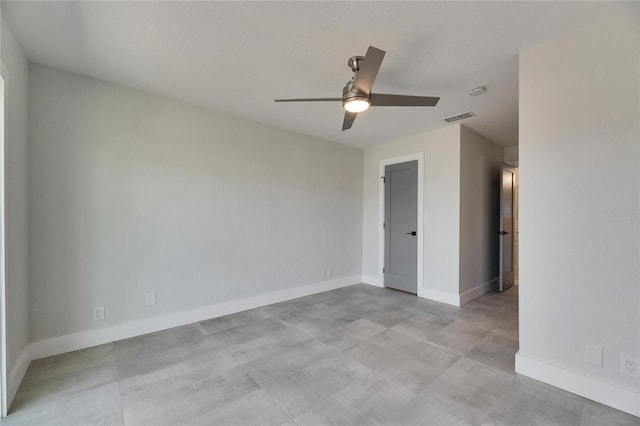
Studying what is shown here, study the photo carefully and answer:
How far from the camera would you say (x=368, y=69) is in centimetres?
182

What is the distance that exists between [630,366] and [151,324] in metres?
3.92

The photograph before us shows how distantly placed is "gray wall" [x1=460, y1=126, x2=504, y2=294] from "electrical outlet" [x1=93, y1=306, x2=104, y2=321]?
425cm

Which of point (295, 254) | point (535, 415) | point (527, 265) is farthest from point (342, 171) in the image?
point (535, 415)

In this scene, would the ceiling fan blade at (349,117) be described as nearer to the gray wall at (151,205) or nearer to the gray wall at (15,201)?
the gray wall at (151,205)

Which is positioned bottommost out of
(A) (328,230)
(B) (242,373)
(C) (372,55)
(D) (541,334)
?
(B) (242,373)

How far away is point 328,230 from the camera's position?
464cm

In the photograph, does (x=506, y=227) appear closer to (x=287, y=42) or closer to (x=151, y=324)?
(x=287, y=42)

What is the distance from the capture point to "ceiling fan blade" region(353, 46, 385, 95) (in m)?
1.66

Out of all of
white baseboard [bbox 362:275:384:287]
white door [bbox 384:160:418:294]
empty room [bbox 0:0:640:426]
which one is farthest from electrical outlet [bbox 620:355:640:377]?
white baseboard [bbox 362:275:384:287]

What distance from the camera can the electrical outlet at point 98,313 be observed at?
263 centimetres

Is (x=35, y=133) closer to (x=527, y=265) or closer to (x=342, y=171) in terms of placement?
(x=342, y=171)

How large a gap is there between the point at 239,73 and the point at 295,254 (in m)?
2.54

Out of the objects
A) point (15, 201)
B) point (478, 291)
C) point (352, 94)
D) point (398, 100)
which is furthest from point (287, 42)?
point (478, 291)

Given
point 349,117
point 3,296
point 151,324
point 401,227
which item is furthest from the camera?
point 401,227
